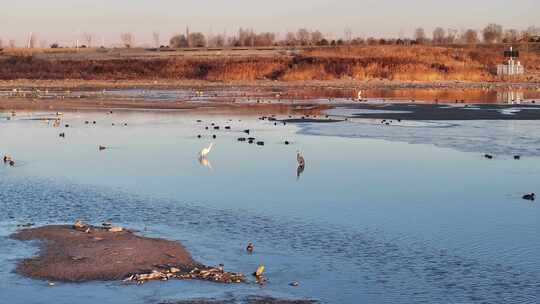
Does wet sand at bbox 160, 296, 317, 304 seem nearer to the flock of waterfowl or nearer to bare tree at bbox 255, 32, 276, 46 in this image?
the flock of waterfowl

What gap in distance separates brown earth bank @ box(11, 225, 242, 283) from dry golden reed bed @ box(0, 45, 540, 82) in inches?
2765

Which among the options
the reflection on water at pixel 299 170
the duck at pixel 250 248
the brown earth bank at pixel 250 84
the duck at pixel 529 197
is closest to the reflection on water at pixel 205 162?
the reflection on water at pixel 299 170

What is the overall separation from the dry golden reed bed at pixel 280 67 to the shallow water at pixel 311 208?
182 ft

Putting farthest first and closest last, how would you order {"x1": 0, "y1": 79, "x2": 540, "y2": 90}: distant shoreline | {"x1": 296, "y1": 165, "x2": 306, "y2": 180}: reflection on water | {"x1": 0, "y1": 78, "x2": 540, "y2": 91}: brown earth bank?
1. {"x1": 0, "y1": 79, "x2": 540, "y2": 90}: distant shoreline
2. {"x1": 0, "y1": 78, "x2": 540, "y2": 91}: brown earth bank
3. {"x1": 296, "y1": 165, "x2": 306, "y2": 180}: reflection on water

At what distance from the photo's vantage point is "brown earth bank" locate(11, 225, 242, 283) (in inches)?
470

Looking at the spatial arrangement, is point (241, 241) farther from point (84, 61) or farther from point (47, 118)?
point (84, 61)

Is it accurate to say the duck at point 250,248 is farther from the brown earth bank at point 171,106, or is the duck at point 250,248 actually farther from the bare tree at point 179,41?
the bare tree at point 179,41

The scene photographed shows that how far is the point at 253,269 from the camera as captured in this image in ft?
40.5

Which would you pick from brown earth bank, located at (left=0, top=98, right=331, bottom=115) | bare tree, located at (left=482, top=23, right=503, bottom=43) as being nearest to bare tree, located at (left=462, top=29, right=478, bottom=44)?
bare tree, located at (left=482, top=23, right=503, bottom=43)

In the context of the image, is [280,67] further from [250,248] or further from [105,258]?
[105,258]

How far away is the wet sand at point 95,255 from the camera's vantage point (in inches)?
478

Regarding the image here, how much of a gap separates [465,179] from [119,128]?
59.3ft

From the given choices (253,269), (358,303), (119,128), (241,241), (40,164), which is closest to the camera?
(358,303)

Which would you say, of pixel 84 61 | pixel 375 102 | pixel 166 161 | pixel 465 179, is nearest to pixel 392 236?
pixel 465 179
